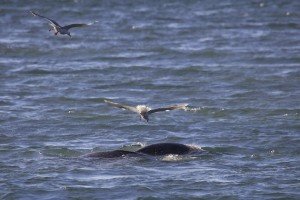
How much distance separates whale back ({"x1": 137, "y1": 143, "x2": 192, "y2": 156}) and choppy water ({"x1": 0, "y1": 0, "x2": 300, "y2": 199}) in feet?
0.64

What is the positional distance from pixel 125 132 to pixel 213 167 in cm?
317

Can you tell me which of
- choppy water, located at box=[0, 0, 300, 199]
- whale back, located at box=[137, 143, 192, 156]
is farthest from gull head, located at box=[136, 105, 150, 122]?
whale back, located at box=[137, 143, 192, 156]

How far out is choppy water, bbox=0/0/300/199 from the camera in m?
14.0

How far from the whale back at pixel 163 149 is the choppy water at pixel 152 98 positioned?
Result: 197mm

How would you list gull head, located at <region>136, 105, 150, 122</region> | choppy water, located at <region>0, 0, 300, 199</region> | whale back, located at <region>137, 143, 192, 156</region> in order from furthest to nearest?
gull head, located at <region>136, 105, 150, 122</region> → whale back, located at <region>137, 143, 192, 156</region> → choppy water, located at <region>0, 0, 300, 199</region>

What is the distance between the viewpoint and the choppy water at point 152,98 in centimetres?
1403

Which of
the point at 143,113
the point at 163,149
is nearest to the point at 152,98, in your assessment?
the point at 143,113

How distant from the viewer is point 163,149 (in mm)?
15305

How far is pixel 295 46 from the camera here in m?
27.5

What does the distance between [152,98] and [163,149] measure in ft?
19.0

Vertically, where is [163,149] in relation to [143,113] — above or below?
below

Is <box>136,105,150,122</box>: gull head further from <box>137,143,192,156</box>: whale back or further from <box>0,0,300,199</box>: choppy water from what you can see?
<box>137,143,192,156</box>: whale back

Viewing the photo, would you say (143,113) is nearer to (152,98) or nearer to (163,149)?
(163,149)

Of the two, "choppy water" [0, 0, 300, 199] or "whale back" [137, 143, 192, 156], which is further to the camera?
"whale back" [137, 143, 192, 156]
